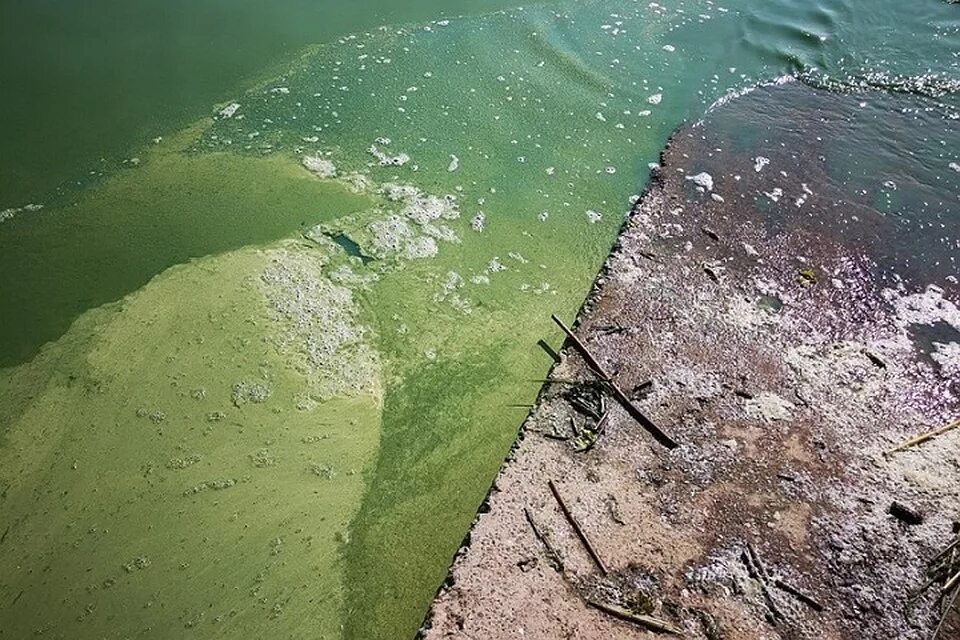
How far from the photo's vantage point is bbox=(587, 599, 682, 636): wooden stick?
2.02 meters

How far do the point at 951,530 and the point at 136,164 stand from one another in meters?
3.90

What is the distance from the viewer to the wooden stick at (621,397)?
2467mm

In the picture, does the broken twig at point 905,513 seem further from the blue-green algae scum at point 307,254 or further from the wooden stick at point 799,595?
the blue-green algae scum at point 307,254

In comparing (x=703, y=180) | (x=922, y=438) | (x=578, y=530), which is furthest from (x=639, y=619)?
(x=703, y=180)

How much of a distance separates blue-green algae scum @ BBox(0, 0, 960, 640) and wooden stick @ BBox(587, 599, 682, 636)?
525 mm

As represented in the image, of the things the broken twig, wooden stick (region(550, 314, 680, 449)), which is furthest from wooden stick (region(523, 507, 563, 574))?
the broken twig

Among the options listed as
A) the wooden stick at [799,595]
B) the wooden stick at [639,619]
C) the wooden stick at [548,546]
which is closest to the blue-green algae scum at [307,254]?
the wooden stick at [548,546]

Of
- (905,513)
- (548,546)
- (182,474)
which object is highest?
(905,513)

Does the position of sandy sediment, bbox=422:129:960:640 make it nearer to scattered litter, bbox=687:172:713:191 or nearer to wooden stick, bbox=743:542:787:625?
wooden stick, bbox=743:542:787:625

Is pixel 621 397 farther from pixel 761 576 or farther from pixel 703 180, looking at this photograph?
pixel 703 180

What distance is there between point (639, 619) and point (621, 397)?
31.6 inches

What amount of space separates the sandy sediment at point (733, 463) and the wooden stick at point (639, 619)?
19 millimetres

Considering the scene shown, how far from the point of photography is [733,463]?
2420 mm

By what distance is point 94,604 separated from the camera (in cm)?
212
